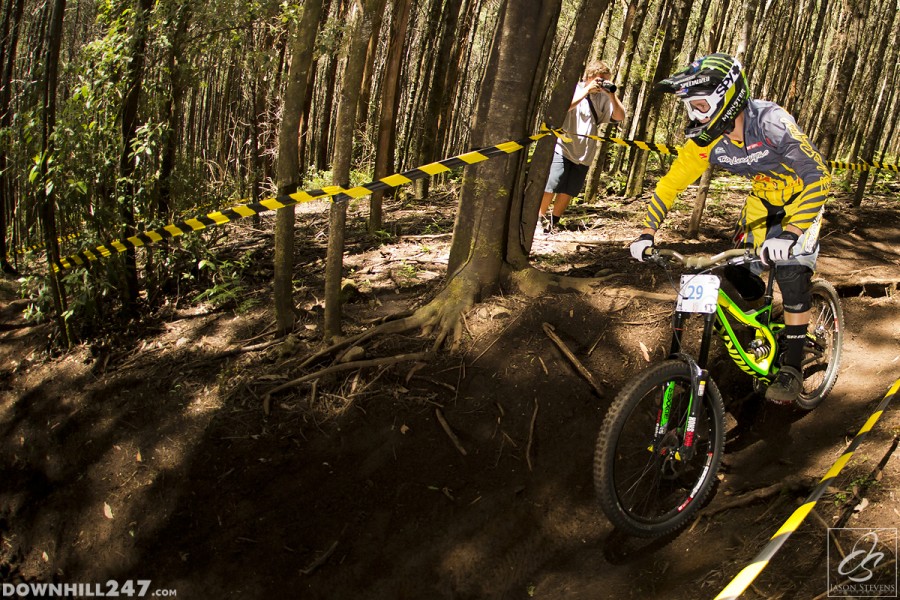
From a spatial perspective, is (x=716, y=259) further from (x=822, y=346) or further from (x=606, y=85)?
(x=606, y=85)

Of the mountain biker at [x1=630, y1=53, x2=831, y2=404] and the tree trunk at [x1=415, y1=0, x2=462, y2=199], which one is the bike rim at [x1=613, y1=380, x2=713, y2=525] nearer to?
the mountain biker at [x1=630, y1=53, x2=831, y2=404]

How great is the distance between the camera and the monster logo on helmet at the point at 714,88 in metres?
3.25

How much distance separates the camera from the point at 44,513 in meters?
4.67

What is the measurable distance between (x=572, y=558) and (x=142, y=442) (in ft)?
11.0

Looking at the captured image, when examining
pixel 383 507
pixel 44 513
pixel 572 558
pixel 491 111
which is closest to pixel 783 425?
pixel 572 558

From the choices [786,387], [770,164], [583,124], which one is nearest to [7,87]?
[583,124]

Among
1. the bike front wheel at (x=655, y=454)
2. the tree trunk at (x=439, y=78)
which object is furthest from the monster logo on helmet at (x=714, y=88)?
the tree trunk at (x=439, y=78)

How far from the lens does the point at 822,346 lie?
4285mm

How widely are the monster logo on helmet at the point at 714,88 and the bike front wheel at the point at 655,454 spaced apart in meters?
1.40

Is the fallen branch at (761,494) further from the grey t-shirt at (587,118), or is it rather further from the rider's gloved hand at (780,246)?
the grey t-shirt at (587,118)

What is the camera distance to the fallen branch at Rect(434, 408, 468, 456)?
13.4ft

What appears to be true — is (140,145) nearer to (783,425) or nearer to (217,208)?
(217,208)

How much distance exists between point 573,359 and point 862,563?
83.6 inches

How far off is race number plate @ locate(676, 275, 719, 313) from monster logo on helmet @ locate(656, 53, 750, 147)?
89 cm
